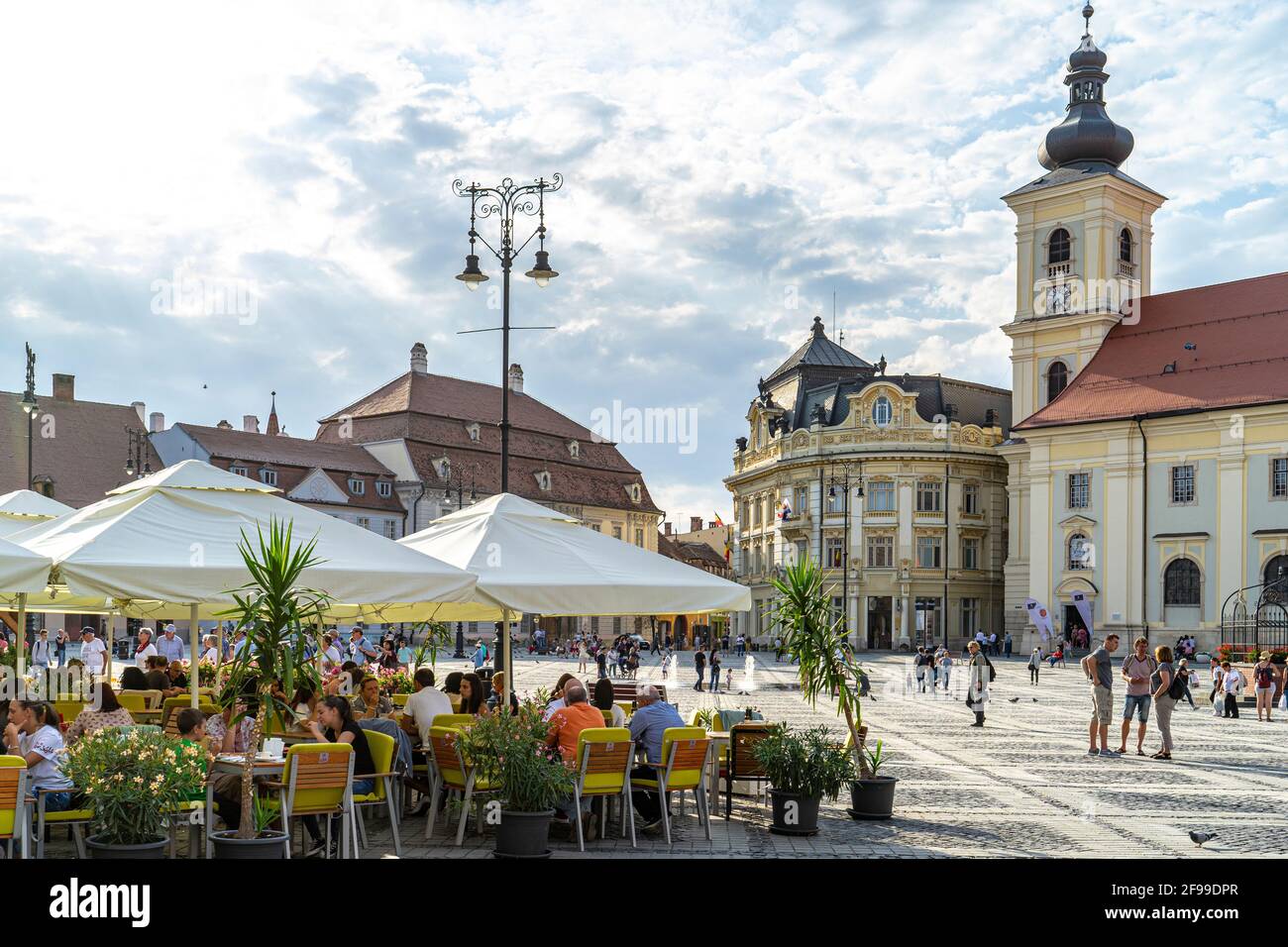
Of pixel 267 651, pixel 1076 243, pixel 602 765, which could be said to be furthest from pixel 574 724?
pixel 1076 243

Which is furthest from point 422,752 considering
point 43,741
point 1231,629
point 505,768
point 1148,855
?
point 1231,629

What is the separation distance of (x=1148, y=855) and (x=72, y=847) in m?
8.41

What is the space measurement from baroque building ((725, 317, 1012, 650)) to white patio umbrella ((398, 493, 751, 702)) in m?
60.7

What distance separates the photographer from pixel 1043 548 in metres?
60.1

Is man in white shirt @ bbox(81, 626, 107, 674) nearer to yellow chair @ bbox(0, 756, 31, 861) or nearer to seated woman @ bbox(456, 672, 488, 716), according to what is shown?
seated woman @ bbox(456, 672, 488, 716)

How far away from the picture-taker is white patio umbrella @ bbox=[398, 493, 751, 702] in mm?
11750

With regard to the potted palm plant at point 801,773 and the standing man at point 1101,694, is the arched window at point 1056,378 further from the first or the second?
the potted palm plant at point 801,773

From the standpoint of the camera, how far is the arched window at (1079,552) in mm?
58656

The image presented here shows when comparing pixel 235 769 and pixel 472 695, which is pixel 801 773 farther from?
pixel 235 769

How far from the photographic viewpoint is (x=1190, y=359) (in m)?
57.9

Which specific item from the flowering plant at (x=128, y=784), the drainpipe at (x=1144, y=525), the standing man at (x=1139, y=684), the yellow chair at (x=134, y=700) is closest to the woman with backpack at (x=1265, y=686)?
the standing man at (x=1139, y=684)

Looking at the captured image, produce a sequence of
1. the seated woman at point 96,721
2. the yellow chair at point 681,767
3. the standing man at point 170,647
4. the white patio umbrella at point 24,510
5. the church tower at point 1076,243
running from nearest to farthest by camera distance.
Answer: the seated woman at point 96,721, the yellow chair at point 681,767, the white patio umbrella at point 24,510, the standing man at point 170,647, the church tower at point 1076,243

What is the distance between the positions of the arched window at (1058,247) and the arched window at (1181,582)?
16.6m

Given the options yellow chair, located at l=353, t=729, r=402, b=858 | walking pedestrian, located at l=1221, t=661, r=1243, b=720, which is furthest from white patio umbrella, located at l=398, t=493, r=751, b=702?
walking pedestrian, located at l=1221, t=661, r=1243, b=720
